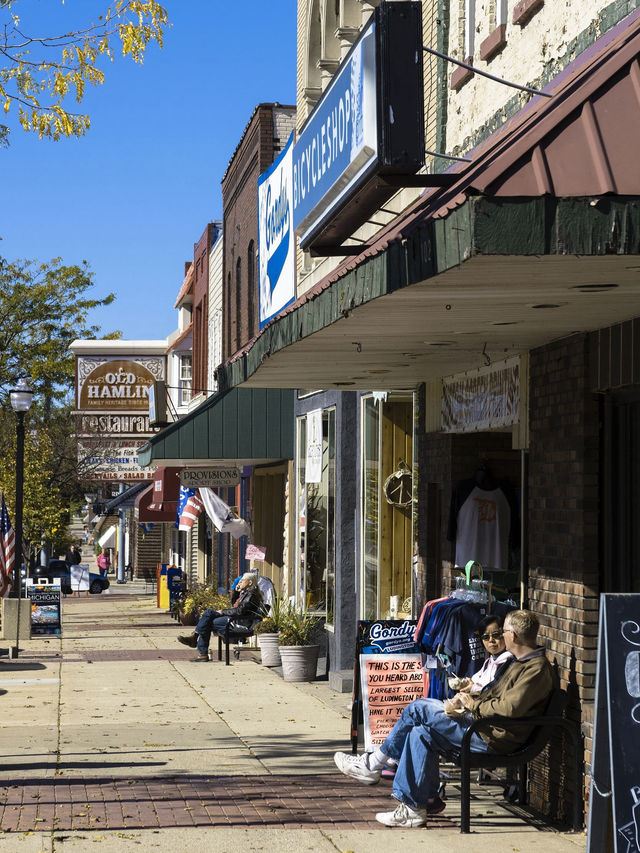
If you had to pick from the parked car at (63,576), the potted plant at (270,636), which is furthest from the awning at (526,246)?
the parked car at (63,576)

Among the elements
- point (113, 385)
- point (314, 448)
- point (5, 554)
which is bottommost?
point (5, 554)

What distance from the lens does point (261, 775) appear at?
372 inches

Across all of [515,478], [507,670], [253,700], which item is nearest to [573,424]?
[507,670]

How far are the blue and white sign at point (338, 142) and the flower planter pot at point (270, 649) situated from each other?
7.68m

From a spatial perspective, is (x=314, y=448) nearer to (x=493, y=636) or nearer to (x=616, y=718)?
(x=493, y=636)

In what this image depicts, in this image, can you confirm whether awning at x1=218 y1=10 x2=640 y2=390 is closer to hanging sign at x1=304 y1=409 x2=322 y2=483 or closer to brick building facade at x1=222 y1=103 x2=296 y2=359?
hanging sign at x1=304 y1=409 x2=322 y2=483

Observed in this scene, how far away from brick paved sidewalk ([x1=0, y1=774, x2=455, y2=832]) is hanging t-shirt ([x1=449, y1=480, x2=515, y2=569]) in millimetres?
2448

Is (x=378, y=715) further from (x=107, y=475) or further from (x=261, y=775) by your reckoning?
(x=107, y=475)

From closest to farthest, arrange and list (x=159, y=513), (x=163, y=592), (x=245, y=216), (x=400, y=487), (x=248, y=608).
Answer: (x=400, y=487) → (x=248, y=608) → (x=245, y=216) → (x=163, y=592) → (x=159, y=513)

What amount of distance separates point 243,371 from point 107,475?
24.6 metres

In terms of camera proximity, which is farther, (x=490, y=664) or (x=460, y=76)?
(x=460, y=76)

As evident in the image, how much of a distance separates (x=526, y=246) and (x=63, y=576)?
36.6 metres

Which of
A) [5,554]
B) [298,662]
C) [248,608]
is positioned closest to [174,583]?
[5,554]

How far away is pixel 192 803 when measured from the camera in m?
8.39
